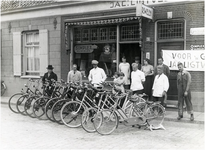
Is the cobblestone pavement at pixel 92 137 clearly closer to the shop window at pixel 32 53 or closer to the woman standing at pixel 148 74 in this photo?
the woman standing at pixel 148 74

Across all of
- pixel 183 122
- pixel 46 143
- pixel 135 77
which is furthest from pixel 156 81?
pixel 46 143

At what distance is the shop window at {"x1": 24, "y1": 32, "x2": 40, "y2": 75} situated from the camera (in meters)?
15.4

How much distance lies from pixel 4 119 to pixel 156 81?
5124 mm

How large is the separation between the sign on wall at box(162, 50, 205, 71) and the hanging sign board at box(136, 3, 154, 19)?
153 centimetres

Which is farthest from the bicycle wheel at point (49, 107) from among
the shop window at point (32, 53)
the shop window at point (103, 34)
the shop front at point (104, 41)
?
the shop window at point (32, 53)

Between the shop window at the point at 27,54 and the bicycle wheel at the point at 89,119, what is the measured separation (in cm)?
805

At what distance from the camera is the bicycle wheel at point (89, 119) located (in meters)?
7.29

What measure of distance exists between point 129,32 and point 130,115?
5409 millimetres

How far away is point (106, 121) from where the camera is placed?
7.22 meters

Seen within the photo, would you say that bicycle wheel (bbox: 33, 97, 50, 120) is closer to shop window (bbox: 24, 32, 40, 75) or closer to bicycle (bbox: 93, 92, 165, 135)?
bicycle (bbox: 93, 92, 165, 135)

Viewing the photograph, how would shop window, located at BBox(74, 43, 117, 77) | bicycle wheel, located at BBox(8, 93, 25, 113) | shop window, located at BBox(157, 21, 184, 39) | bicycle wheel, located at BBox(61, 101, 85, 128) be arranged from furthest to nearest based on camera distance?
shop window, located at BBox(74, 43, 117, 77)
shop window, located at BBox(157, 21, 184, 39)
bicycle wheel, located at BBox(8, 93, 25, 113)
bicycle wheel, located at BBox(61, 101, 85, 128)

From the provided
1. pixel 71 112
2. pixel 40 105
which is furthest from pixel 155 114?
pixel 40 105

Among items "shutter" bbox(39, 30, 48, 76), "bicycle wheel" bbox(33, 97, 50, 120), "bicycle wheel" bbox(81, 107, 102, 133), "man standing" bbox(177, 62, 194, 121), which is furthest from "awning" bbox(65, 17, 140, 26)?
"bicycle wheel" bbox(81, 107, 102, 133)

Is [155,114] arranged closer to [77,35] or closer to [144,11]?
[144,11]
